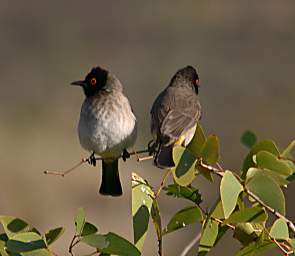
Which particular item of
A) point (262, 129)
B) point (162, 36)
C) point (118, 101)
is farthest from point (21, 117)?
point (118, 101)

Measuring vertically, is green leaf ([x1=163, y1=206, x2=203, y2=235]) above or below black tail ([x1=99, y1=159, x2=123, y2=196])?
above

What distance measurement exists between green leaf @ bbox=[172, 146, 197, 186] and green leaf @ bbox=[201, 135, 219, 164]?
4 centimetres

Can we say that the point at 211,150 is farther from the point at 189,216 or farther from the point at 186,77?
the point at 186,77

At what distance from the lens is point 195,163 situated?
2.57m

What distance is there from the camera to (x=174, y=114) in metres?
3.88

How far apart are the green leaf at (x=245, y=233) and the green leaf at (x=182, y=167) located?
184 millimetres

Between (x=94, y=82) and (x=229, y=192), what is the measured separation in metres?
1.98

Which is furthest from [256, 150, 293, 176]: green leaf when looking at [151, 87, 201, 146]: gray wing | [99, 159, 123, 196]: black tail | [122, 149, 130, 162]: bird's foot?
[99, 159, 123, 196]: black tail

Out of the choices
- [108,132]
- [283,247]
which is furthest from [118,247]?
[108,132]

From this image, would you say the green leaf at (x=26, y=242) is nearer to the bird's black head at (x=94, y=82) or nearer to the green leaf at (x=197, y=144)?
the green leaf at (x=197, y=144)

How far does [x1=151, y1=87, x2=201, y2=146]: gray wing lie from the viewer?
3717 mm

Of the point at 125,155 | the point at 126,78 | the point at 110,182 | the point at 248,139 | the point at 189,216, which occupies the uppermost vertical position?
the point at 248,139

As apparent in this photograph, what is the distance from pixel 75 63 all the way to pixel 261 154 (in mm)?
10664

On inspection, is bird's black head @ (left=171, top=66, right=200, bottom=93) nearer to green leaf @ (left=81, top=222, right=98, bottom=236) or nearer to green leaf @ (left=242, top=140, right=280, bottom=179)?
green leaf @ (left=242, top=140, right=280, bottom=179)
